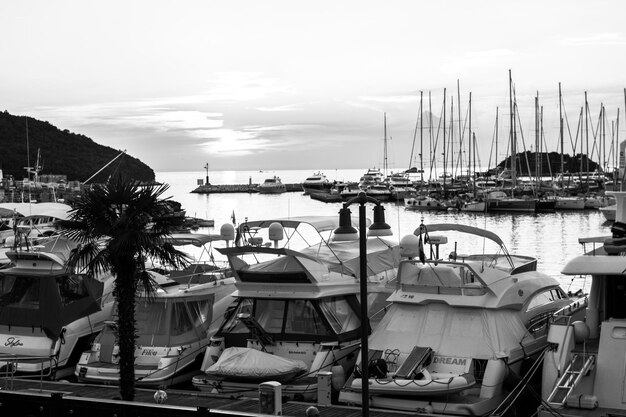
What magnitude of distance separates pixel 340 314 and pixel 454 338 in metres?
3.48

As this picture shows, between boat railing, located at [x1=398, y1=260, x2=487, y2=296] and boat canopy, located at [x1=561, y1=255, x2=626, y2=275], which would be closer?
boat canopy, located at [x1=561, y1=255, x2=626, y2=275]

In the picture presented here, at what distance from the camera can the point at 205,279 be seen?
3055 cm

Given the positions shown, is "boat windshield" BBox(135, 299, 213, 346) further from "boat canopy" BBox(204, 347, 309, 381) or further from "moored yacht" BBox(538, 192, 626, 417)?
"moored yacht" BBox(538, 192, 626, 417)

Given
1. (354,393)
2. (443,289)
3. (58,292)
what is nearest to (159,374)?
(58,292)

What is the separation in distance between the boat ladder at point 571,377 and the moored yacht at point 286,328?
5.43 meters

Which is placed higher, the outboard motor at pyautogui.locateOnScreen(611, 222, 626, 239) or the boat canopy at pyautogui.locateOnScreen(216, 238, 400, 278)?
the outboard motor at pyautogui.locateOnScreen(611, 222, 626, 239)

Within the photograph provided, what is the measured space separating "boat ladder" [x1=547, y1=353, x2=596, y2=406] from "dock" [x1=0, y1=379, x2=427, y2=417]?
3.05m

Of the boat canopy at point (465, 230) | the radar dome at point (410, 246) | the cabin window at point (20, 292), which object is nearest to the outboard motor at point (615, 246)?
the boat canopy at point (465, 230)

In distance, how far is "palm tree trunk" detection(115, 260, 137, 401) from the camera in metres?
20.8

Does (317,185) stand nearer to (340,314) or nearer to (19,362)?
(340,314)

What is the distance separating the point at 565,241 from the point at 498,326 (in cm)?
6232

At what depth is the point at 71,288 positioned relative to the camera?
84.0ft

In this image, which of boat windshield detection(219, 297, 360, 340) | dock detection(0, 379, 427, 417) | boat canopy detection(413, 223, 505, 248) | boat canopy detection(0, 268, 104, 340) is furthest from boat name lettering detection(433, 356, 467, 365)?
boat canopy detection(0, 268, 104, 340)

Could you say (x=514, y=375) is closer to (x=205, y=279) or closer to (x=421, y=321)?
(x=421, y=321)
